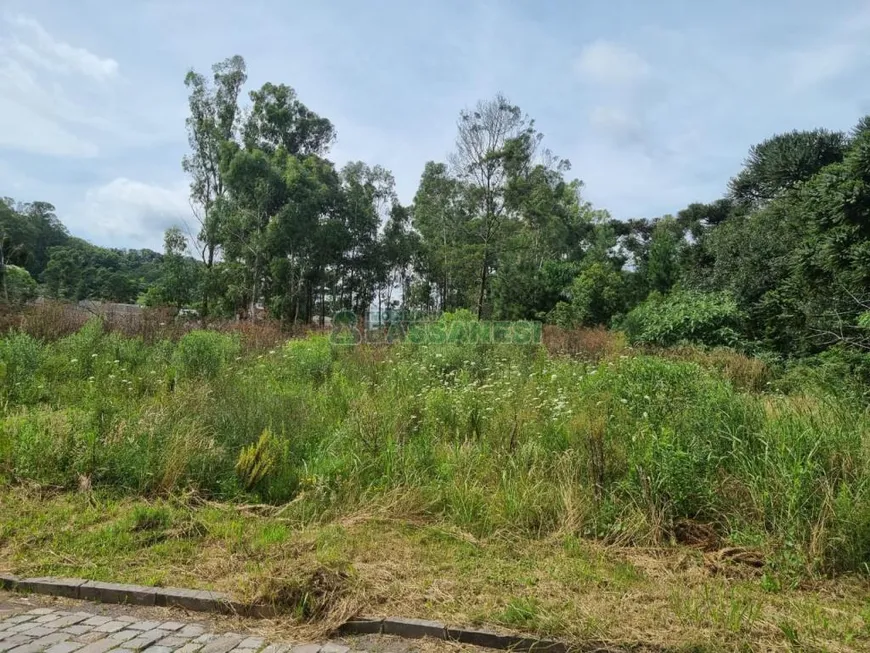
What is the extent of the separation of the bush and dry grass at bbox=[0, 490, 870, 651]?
4337 mm

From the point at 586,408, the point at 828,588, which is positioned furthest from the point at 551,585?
the point at 586,408

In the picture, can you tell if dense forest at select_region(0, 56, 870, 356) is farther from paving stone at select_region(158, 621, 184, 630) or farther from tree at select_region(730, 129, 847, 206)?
paving stone at select_region(158, 621, 184, 630)

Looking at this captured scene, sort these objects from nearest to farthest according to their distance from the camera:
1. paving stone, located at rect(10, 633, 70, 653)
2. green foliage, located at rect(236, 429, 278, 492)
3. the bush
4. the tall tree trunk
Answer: paving stone, located at rect(10, 633, 70, 653) → green foliage, located at rect(236, 429, 278, 492) → the bush → the tall tree trunk

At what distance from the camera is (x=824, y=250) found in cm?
802

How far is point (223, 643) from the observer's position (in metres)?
2.74

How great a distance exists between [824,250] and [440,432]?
6.38 m

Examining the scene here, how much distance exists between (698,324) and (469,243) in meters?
16.0

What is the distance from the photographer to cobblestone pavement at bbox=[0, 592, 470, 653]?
8.80 feet

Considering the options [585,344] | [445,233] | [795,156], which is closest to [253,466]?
[585,344]

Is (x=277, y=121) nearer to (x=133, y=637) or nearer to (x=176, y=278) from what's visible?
(x=176, y=278)

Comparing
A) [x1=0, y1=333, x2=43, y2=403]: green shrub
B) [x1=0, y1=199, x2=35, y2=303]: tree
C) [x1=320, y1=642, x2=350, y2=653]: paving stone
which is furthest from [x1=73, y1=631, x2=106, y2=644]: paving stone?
[x1=0, y1=199, x2=35, y2=303]: tree

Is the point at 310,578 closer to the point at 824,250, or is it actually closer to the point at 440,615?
the point at 440,615

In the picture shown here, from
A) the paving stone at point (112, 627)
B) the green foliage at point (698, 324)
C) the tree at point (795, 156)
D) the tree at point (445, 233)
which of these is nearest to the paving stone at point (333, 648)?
the paving stone at point (112, 627)

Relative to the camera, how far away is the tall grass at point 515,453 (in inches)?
150
